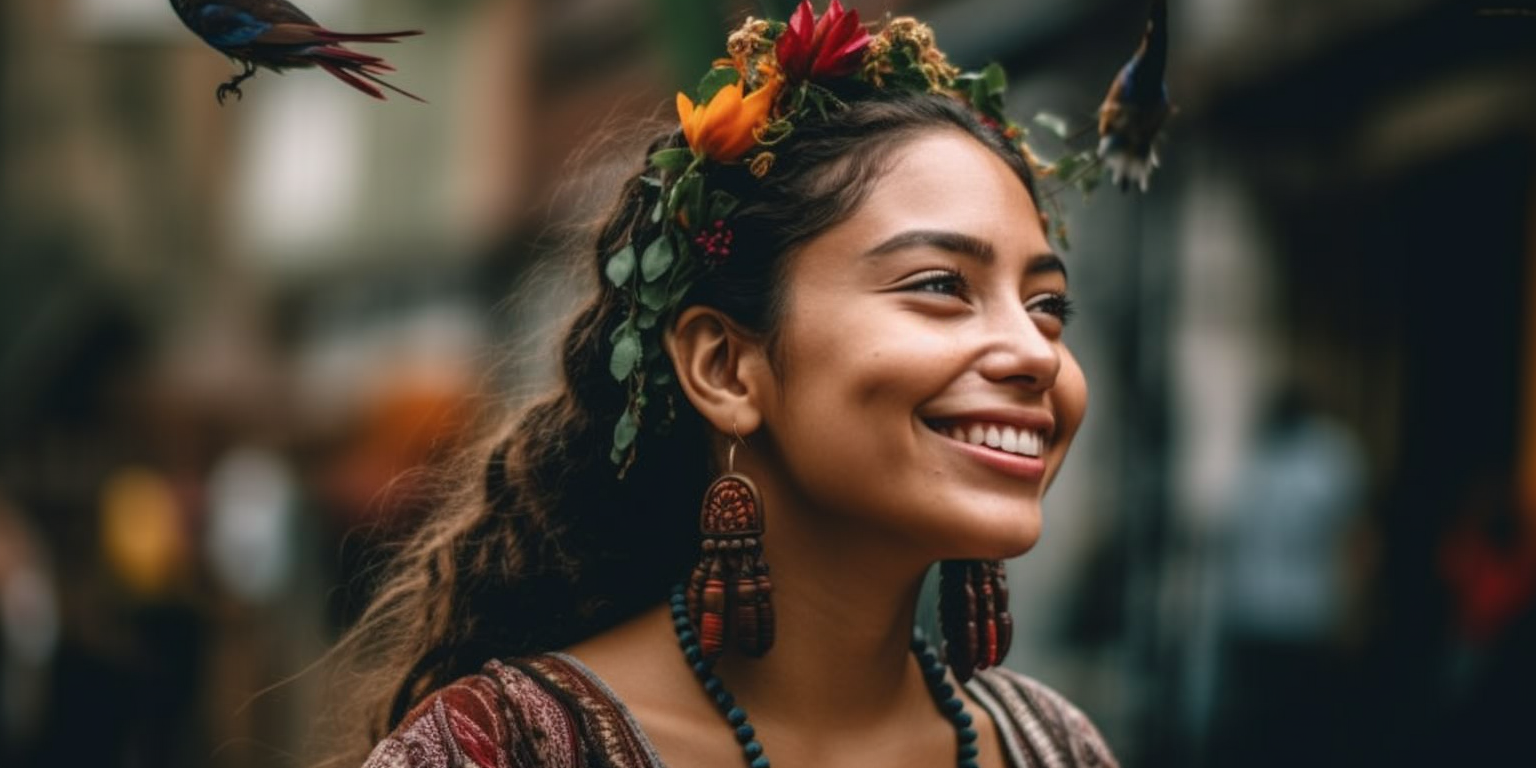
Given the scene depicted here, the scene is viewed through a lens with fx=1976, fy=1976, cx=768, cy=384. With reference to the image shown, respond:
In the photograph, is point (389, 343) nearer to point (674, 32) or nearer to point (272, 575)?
point (272, 575)

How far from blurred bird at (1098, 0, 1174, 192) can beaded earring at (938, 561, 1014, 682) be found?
23.2 inches

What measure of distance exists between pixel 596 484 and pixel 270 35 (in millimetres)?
875

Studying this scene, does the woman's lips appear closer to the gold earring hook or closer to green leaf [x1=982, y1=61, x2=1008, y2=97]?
the gold earring hook

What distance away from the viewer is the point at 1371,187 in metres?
9.48

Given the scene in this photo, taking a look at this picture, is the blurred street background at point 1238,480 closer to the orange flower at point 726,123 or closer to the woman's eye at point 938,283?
the orange flower at point 726,123

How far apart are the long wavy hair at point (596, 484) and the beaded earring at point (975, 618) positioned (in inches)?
14.9

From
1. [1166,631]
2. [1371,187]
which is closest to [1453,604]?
[1166,631]

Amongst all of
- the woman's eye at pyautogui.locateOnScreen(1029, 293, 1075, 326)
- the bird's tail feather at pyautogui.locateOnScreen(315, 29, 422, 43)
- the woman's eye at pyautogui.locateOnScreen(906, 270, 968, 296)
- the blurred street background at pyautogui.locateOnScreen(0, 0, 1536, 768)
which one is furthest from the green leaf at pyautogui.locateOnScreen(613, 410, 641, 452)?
the blurred street background at pyautogui.locateOnScreen(0, 0, 1536, 768)

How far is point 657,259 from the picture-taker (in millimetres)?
2695

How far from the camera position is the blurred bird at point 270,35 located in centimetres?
219

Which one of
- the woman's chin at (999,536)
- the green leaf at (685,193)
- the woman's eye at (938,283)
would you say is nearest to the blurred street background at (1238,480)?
the green leaf at (685,193)

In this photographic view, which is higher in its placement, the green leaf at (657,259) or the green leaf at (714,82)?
the green leaf at (714,82)

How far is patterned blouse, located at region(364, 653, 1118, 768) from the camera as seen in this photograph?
2.45 m

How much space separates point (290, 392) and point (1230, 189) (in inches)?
719
